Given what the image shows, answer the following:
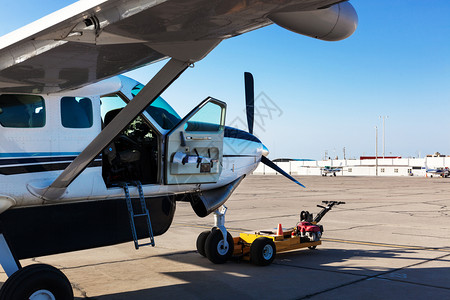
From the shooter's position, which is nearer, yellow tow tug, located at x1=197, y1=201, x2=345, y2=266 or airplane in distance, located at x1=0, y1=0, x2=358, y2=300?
airplane in distance, located at x1=0, y1=0, x2=358, y2=300

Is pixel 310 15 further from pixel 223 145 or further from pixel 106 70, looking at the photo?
pixel 223 145

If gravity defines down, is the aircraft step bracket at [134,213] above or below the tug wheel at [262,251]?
above

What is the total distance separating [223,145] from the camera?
8.00 metres

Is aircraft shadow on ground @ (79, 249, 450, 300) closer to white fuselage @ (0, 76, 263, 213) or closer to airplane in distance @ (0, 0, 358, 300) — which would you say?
airplane in distance @ (0, 0, 358, 300)

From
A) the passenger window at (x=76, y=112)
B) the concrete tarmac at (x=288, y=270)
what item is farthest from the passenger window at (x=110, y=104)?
the concrete tarmac at (x=288, y=270)

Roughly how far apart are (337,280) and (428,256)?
9.05 feet

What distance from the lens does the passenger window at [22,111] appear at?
216 inches

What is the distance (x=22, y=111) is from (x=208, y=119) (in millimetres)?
2810

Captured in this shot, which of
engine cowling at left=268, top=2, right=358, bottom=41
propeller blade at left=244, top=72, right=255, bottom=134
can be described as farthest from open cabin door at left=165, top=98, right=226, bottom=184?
engine cowling at left=268, top=2, right=358, bottom=41

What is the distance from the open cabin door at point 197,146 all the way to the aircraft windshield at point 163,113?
373 mm

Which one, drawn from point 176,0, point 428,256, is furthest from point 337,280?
point 176,0

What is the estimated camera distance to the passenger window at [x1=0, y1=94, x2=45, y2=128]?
5496 mm

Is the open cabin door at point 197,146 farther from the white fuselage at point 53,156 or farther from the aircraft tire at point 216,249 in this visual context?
the aircraft tire at point 216,249

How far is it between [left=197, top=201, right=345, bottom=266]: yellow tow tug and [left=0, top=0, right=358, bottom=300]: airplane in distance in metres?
0.05
